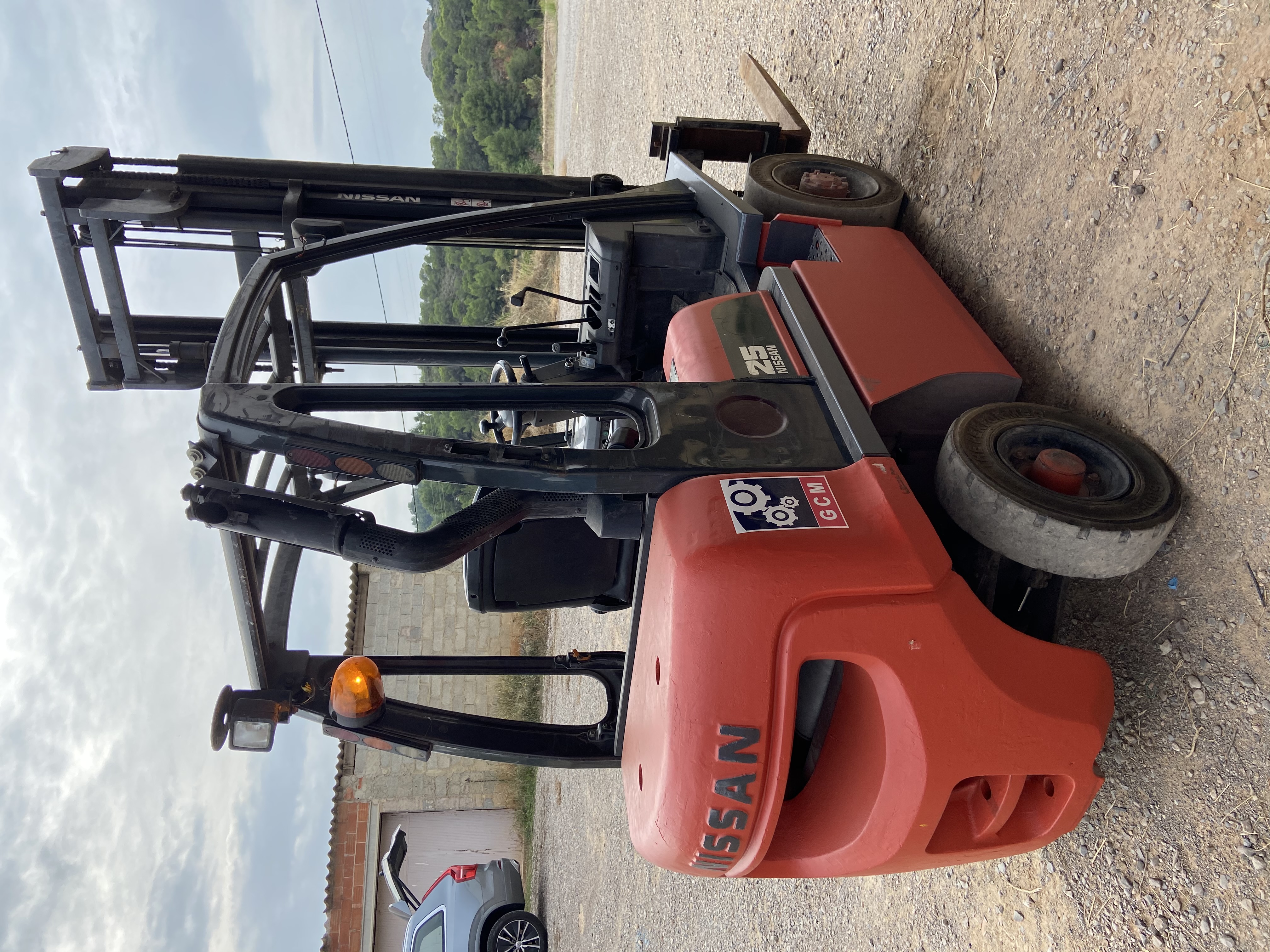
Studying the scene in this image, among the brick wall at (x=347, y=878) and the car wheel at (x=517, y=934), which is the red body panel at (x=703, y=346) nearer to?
the car wheel at (x=517, y=934)

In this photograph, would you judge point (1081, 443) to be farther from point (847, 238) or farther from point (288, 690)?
point (288, 690)

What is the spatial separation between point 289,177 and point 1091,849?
162 inches

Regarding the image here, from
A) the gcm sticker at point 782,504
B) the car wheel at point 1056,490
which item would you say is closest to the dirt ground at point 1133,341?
the car wheel at point 1056,490

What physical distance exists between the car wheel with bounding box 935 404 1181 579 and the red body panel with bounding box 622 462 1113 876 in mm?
212

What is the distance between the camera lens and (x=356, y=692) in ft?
8.94

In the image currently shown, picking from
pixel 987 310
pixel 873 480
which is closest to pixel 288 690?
pixel 873 480

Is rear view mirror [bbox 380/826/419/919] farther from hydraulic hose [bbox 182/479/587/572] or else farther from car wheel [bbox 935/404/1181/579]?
car wheel [bbox 935/404/1181/579]

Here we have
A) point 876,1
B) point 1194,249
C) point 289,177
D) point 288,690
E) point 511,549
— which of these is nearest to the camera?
point 1194,249

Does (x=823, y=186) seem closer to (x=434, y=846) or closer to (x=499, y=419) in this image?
(x=499, y=419)

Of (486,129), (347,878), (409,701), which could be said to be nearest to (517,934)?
(409,701)

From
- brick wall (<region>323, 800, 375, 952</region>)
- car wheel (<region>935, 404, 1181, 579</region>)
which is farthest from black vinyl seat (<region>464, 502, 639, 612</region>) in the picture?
brick wall (<region>323, 800, 375, 952</region>)

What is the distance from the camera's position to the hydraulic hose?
232cm

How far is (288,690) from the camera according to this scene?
2.92m

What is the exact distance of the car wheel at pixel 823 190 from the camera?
12.2 ft
